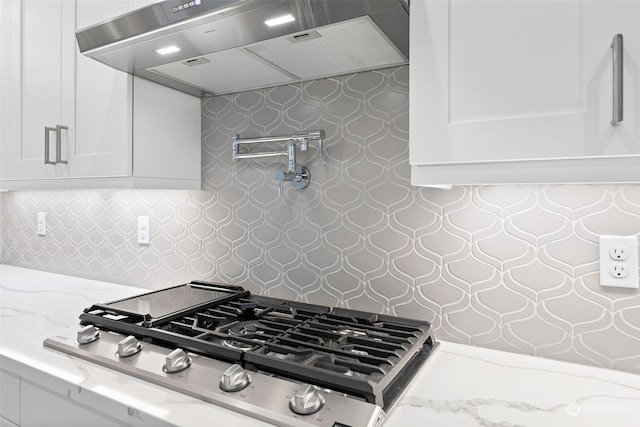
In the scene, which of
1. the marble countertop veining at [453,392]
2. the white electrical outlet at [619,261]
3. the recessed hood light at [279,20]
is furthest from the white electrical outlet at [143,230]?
the white electrical outlet at [619,261]

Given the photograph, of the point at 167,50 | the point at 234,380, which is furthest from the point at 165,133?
the point at 234,380

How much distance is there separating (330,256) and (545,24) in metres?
0.86

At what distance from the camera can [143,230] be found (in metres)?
1.76

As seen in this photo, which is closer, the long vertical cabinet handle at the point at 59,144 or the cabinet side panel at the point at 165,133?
the cabinet side panel at the point at 165,133

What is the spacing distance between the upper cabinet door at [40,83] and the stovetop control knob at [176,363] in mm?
1000

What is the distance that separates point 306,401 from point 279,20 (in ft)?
2.64

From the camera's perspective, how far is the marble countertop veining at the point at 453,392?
761 mm

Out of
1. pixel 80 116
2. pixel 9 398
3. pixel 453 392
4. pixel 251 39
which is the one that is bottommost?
pixel 9 398

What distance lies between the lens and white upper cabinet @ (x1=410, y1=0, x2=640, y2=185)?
2.31 feet

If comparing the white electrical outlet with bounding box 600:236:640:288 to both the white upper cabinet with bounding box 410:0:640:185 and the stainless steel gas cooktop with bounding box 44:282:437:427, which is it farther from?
the stainless steel gas cooktop with bounding box 44:282:437:427

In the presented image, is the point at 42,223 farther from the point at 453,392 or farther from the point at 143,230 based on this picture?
the point at 453,392

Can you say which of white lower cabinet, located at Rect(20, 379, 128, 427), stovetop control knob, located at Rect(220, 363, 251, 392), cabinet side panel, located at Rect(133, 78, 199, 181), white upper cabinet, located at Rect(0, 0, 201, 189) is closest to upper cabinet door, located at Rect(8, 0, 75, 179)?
white upper cabinet, located at Rect(0, 0, 201, 189)

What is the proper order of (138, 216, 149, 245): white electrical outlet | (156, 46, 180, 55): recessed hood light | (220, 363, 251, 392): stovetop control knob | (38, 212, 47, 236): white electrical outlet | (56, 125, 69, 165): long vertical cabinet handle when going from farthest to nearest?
(38, 212, 47, 236): white electrical outlet → (138, 216, 149, 245): white electrical outlet → (56, 125, 69, 165): long vertical cabinet handle → (156, 46, 180, 55): recessed hood light → (220, 363, 251, 392): stovetop control knob

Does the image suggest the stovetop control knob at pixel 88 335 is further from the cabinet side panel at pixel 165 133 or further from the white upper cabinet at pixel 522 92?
the white upper cabinet at pixel 522 92
